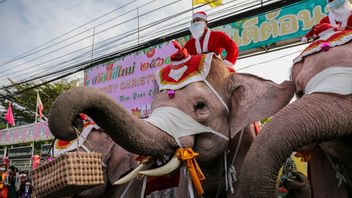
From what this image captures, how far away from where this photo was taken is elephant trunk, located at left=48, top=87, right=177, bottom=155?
217cm

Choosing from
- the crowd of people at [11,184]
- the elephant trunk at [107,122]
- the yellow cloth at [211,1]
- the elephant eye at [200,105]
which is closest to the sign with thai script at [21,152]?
the crowd of people at [11,184]

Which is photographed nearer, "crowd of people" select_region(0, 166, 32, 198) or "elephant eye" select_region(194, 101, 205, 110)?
"elephant eye" select_region(194, 101, 205, 110)

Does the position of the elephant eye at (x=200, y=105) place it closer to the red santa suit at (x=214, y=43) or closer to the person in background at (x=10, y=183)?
the red santa suit at (x=214, y=43)

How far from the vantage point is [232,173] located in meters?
3.16

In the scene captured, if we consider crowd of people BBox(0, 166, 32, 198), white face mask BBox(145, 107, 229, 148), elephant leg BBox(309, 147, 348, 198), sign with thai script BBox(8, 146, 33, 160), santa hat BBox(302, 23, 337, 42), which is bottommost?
crowd of people BBox(0, 166, 32, 198)

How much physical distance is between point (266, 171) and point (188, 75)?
1.52m

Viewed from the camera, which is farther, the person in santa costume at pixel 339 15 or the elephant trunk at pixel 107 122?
the person in santa costume at pixel 339 15

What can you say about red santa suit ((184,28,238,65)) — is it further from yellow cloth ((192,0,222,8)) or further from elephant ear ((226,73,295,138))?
yellow cloth ((192,0,222,8))

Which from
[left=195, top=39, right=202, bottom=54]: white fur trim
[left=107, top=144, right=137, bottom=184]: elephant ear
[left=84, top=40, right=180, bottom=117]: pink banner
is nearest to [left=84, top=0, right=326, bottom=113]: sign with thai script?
[left=84, top=40, right=180, bottom=117]: pink banner

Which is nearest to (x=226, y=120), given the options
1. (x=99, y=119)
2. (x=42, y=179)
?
(x=99, y=119)

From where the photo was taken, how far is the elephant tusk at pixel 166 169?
2746mm

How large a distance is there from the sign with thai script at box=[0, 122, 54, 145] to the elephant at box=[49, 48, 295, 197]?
1016 centimetres

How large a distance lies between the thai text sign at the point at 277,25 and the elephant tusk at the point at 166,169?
4468 mm

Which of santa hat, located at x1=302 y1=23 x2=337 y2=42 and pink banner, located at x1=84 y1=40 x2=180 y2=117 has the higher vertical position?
pink banner, located at x1=84 y1=40 x2=180 y2=117
